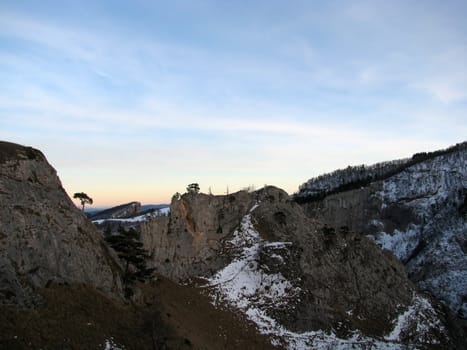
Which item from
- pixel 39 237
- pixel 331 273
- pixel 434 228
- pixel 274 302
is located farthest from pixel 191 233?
pixel 434 228

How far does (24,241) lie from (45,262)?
6.49ft

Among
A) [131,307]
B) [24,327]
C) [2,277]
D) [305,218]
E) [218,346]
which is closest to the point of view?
[24,327]

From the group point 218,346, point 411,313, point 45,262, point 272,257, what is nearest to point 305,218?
point 272,257

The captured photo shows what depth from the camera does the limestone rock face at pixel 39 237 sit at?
86.6ft

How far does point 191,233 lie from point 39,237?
78.8ft

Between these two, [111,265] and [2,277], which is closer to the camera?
[2,277]

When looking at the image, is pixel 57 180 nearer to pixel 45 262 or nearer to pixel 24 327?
pixel 45 262

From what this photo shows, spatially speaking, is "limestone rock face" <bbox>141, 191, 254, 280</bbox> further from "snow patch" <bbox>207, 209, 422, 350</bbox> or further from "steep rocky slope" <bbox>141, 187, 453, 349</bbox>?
"snow patch" <bbox>207, 209, 422, 350</bbox>

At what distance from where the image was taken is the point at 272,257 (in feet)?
166

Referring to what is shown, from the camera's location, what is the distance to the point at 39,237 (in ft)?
94.2

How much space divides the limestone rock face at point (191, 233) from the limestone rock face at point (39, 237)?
42.3ft

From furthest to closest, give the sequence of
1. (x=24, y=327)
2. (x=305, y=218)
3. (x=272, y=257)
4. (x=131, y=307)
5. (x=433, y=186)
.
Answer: (x=433, y=186)
(x=305, y=218)
(x=272, y=257)
(x=131, y=307)
(x=24, y=327)

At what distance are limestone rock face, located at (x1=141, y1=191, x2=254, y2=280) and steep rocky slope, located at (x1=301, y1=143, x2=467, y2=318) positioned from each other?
47869mm

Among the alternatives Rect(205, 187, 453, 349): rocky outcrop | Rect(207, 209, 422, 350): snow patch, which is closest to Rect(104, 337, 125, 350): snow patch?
Rect(207, 209, 422, 350): snow patch
